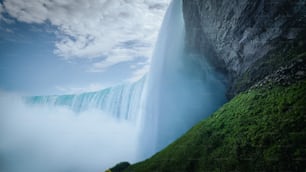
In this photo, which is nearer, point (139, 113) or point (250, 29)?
point (250, 29)

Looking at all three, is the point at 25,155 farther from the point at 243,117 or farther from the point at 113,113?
the point at 243,117

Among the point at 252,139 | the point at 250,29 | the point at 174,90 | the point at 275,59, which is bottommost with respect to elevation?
the point at 252,139

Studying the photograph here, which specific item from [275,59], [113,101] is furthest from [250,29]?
[113,101]

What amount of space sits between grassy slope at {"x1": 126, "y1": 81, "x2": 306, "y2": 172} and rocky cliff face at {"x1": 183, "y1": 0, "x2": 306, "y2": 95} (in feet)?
13.7

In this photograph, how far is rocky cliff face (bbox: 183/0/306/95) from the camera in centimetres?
1341

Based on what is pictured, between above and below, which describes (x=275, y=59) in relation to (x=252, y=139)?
above

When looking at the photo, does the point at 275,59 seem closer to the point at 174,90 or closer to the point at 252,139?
the point at 252,139

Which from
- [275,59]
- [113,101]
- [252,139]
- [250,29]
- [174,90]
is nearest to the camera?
[252,139]

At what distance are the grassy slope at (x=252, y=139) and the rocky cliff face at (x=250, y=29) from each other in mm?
4162

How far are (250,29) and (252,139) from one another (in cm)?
1230

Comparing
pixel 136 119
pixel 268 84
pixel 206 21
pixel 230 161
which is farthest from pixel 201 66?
pixel 136 119

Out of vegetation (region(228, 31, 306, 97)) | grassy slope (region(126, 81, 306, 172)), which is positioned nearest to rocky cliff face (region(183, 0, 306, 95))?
vegetation (region(228, 31, 306, 97))

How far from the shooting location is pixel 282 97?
35.0ft

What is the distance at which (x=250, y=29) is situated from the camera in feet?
55.2
